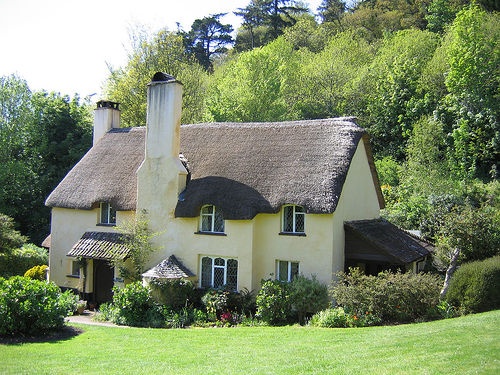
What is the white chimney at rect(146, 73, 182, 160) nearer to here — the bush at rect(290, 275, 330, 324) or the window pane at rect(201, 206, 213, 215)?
the window pane at rect(201, 206, 213, 215)

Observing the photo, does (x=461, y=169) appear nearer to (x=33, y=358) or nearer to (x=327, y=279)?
(x=327, y=279)

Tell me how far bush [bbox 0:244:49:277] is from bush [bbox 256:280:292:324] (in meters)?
16.4

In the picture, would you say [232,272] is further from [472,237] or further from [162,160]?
[472,237]

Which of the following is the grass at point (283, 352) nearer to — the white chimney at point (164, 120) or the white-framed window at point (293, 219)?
the white-framed window at point (293, 219)

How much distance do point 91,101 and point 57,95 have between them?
34.1 feet

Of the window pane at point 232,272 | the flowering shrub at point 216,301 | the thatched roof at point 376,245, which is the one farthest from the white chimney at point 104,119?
the thatched roof at point 376,245

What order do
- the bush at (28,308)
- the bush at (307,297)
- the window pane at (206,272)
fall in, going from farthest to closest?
the window pane at (206,272) < the bush at (307,297) < the bush at (28,308)

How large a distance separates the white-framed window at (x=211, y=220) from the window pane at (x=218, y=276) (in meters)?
1.61

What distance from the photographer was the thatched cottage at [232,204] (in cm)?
1869

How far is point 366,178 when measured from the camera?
22125mm

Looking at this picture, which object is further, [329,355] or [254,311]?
[254,311]

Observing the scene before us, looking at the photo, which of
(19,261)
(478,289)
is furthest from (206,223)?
(19,261)

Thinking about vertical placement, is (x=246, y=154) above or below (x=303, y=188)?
above

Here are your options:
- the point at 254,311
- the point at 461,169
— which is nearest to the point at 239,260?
the point at 254,311
